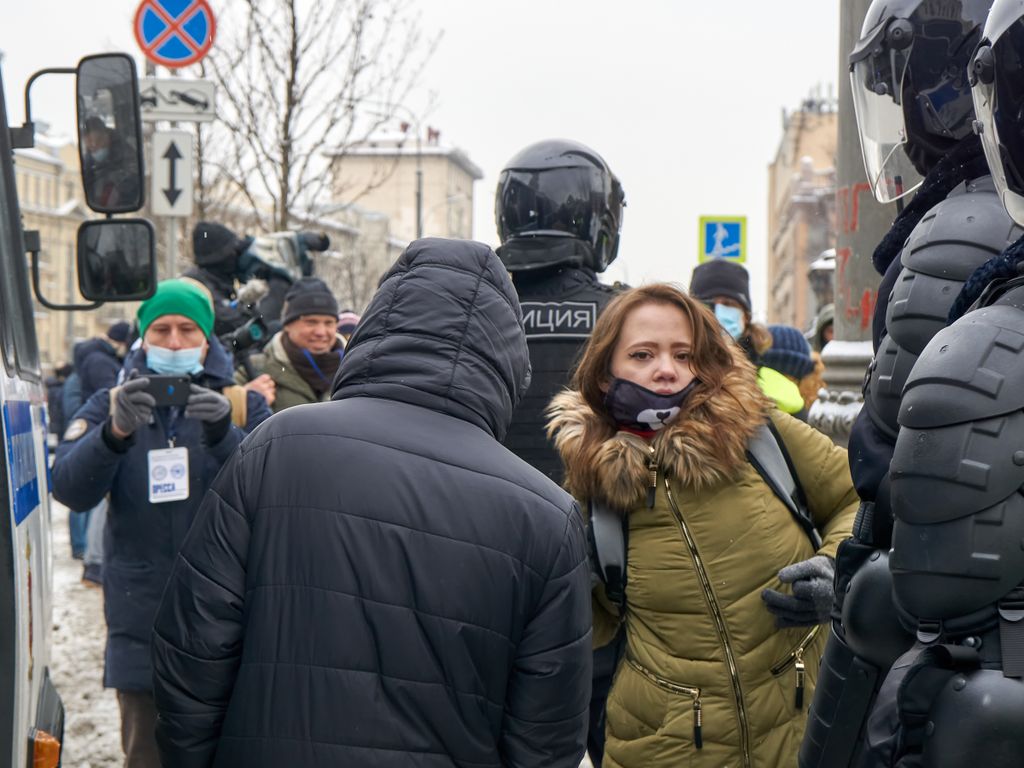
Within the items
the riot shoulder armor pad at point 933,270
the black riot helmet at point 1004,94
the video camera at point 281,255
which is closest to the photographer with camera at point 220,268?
the video camera at point 281,255

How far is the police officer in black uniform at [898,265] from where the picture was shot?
285 centimetres

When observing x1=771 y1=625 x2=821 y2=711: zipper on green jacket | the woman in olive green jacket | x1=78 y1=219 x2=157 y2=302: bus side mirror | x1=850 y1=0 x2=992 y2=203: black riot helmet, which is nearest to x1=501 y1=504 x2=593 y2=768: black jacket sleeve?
the woman in olive green jacket

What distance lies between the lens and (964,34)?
3342 mm

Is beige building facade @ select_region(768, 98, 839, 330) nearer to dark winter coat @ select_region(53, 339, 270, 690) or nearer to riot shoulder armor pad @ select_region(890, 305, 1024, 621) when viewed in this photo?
dark winter coat @ select_region(53, 339, 270, 690)

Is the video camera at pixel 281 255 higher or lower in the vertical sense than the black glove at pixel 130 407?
higher

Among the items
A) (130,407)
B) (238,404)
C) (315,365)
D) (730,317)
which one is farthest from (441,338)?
(730,317)

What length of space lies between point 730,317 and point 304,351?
2.09 metres

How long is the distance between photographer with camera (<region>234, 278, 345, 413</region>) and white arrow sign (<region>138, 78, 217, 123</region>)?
7.37ft

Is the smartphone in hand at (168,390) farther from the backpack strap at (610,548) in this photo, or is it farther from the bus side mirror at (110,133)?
the backpack strap at (610,548)

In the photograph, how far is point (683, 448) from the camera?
3475 mm

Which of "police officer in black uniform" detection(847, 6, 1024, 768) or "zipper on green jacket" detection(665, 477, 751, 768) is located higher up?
"police officer in black uniform" detection(847, 6, 1024, 768)

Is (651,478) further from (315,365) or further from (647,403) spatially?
(315,365)

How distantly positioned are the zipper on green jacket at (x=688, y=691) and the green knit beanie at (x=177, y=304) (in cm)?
251

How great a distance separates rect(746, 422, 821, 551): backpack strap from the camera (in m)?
3.58
